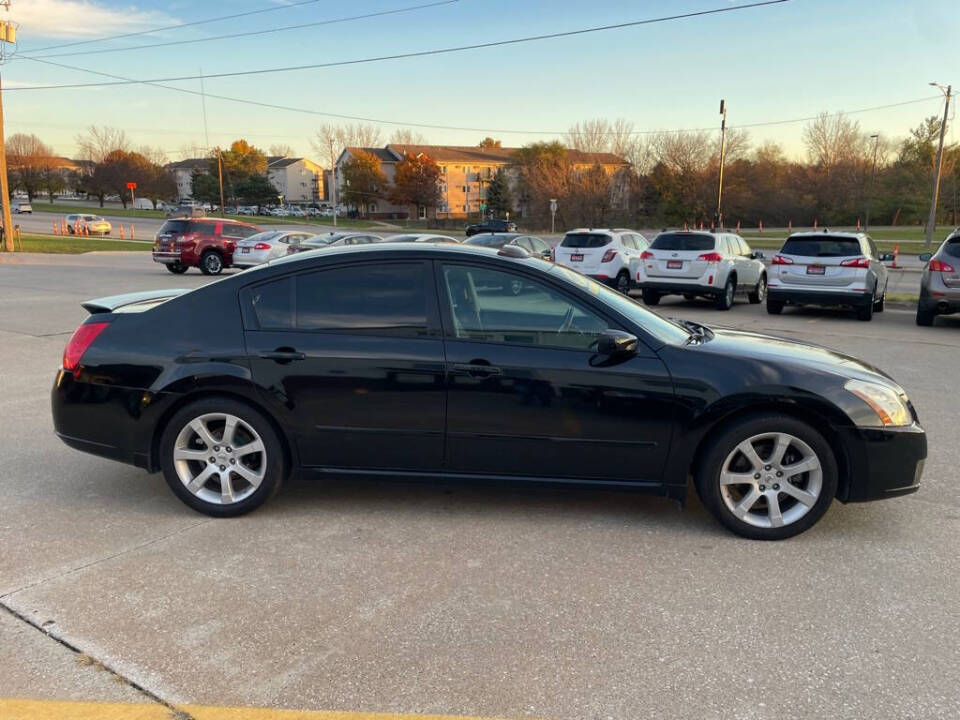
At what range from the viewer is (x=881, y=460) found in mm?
3898

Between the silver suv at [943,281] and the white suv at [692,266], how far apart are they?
144 inches

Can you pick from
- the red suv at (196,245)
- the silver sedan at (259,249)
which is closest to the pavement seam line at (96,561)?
the silver sedan at (259,249)

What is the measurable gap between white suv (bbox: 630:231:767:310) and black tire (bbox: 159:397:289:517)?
40.3ft

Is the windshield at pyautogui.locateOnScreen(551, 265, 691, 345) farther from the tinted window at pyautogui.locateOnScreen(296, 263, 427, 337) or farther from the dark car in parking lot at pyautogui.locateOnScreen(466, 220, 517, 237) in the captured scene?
the dark car in parking lot at pyautogui.locateOnScreen(466, 220, 517, 237)

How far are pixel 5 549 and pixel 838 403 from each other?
14.4 feet

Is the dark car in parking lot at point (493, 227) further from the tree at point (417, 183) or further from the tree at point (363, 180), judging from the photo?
the tree at point (363, 180)

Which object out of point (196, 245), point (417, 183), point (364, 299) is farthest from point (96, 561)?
point (417, 183)

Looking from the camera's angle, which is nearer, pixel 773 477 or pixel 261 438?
pixel 773 477

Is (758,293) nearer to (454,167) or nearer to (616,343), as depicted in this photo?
(616,343)

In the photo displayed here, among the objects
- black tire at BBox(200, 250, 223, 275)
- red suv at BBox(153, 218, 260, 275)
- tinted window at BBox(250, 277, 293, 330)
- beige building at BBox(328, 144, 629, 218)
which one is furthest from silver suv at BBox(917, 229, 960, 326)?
beige building at BBox(328, 144, 629, 218)

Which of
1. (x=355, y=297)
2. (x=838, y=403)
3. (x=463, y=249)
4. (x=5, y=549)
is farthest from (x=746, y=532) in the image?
(x=5, y=549)

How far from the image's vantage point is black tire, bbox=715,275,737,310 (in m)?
15.2

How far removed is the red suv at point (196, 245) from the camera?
22.4 meters

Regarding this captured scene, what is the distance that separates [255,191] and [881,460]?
10600 cm
